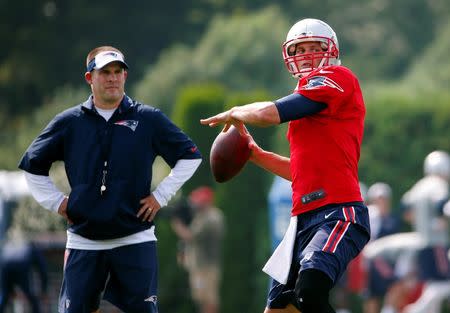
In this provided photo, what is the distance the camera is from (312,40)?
7.87 meters

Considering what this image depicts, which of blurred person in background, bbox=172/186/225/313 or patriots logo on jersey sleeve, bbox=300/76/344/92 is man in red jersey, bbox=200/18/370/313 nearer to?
patriots logo on jersey sleeve, bbox=300/76/344/92

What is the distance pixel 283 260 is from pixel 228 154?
81 centimetres

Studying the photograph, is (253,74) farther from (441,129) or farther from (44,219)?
(44,219)

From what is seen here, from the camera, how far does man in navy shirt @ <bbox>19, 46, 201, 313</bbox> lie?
8.24m

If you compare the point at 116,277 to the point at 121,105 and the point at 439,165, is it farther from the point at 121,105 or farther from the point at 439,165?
the point at 439,165

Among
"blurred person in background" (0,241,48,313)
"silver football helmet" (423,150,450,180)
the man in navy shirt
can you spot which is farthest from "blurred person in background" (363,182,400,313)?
the man in navy shirt

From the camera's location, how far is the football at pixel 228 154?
818cm

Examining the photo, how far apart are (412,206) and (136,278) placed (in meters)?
9.46

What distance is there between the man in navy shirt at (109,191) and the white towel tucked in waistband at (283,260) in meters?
0.92

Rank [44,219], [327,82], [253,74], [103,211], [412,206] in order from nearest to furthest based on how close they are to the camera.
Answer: [327,82] < [103,211] < [412,206] < [44,219] < [253,74]

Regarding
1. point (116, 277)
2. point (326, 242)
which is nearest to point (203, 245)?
point (116, 277)

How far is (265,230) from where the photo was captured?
19984 millimetres

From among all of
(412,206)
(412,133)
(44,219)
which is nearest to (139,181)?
(412,206)

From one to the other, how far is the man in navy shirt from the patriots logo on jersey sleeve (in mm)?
1141
